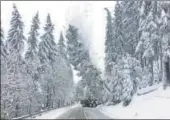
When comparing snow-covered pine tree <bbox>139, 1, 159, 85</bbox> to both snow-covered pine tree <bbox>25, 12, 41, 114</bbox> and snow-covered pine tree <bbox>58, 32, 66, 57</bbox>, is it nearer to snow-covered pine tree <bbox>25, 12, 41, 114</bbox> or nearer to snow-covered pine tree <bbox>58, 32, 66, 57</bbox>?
snow-covered pine tree <bbox>25, 12, 41, 114</bbox>

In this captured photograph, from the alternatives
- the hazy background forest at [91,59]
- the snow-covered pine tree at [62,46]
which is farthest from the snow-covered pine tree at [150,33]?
the snow-covered pine tree at [62,46]

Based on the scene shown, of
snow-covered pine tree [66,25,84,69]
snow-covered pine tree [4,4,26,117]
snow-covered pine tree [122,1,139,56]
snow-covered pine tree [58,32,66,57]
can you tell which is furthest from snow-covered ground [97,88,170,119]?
snow-covered pine tree [58,32,66,57]

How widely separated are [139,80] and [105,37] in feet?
77.2

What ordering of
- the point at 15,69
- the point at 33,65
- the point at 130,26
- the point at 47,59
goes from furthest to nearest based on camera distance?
1. the point at 47,59
2. the point at 130,26
3. the point at 33,65
4. the point at 15,69

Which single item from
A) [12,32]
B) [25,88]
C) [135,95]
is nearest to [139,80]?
[135,95]

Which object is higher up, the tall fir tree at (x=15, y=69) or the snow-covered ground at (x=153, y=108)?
the tall fir tree at (x=15, y=69)

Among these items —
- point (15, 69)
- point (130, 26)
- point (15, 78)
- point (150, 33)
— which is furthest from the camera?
point (130, 26)

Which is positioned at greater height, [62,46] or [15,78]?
[62,46]

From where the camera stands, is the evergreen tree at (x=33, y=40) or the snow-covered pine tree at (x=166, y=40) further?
the evergreen tree at (x=33, y=40)

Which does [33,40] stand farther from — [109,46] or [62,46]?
[62,46]

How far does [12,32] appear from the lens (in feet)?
174

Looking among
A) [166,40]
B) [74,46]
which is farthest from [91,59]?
[166,40]

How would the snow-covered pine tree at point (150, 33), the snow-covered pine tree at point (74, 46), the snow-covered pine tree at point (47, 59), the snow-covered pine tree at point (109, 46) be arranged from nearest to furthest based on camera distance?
the snow-covered pine tree at point (150, 33) → the snow-covered pine tree at point (47, 59) → the snow-covered pine tree at point (109, 46) → the snow-covered pine tree at point (74, 46)

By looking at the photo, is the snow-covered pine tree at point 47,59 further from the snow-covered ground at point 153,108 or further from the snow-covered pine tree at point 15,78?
the snow-covered ground at point 153,108
